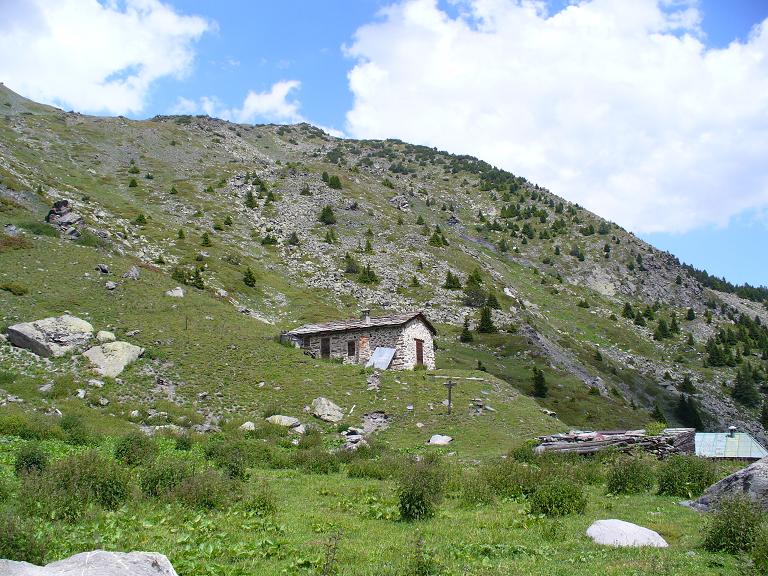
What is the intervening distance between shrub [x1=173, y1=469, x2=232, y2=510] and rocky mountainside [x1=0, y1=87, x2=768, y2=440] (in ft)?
64.1

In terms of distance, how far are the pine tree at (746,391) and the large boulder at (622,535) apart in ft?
254

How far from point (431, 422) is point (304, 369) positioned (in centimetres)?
1023

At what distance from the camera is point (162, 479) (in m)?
15.4

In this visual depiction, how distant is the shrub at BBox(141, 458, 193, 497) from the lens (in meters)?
15.0

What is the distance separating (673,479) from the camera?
1838 centimetres

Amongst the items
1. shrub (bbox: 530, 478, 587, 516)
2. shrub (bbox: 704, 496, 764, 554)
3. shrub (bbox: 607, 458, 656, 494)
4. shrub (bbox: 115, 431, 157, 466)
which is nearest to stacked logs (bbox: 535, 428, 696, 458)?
shrub (bbox: 607, 458, 656, 494)

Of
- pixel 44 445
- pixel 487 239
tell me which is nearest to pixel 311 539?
pixel 44 445

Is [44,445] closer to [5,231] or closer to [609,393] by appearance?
[5,231]

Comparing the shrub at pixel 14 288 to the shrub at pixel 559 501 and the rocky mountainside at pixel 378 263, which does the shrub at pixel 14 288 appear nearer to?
the rocky mountainside at pixel 378 263

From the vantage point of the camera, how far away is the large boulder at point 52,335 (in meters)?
34.4

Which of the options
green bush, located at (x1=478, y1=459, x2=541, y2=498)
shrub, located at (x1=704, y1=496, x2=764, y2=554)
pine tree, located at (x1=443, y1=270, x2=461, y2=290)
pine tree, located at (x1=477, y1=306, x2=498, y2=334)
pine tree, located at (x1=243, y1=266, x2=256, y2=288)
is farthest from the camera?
pine tree, located at (x1=443, y1=270, x2=461, y2=290)

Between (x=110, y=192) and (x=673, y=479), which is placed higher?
(x=110, y=192)

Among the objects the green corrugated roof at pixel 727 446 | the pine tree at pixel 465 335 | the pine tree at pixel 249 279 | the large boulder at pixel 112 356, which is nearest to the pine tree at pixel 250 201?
the pine tree at pixel 249 279

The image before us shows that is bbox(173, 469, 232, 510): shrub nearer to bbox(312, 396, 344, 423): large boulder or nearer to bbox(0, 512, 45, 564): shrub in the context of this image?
bbox(0, 512, 45, 564): shrub
